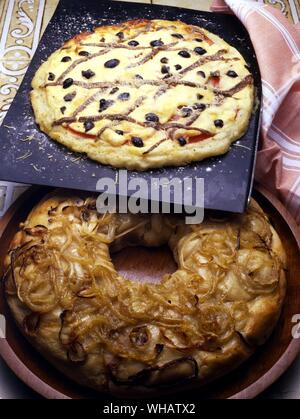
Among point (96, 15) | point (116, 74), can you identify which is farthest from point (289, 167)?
point (96, 15)

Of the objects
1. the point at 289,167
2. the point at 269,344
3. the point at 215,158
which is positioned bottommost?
the point at 269,344

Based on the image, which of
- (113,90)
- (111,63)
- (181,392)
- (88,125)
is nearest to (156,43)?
(111,63)

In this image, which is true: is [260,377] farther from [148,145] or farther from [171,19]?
[171,19]

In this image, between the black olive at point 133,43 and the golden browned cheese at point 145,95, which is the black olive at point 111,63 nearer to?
the golden browned cheese at point 145,95

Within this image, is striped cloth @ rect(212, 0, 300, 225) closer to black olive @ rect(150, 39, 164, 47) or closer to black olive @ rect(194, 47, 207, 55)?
black olive @ rect(194, 47, 207, 55)

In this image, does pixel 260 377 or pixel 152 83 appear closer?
pixel 260 377

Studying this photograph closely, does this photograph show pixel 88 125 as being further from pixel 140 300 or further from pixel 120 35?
pixel 140 300

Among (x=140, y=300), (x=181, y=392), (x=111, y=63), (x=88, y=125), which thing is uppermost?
(x=111, y=63)
